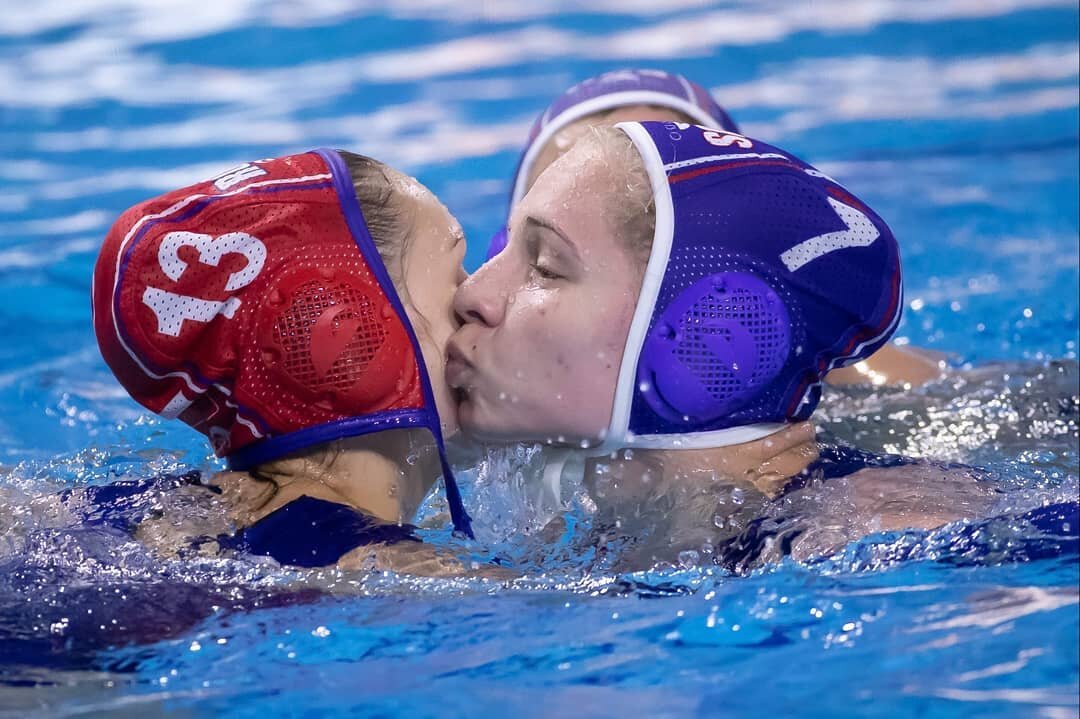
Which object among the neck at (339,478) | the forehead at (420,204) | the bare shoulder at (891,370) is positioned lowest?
the bare shoulder at (891,370)

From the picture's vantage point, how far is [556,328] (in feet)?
9.71

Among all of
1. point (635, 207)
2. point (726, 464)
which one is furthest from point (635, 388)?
point (635, 207)

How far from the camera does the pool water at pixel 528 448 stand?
254cm

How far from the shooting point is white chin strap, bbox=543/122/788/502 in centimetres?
296

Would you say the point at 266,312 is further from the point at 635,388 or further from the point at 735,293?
the point at 735,293

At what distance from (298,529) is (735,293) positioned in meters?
1.05

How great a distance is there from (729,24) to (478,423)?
7.38 metres

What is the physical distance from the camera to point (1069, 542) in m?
2.64

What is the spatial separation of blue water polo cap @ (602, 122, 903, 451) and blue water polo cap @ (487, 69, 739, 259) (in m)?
1.92

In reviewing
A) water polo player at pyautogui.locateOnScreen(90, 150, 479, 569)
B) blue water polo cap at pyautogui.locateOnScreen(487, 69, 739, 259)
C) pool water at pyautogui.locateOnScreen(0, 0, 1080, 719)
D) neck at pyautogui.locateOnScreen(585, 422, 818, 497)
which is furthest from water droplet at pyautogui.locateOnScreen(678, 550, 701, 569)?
blue water polo cap at pyautogui.locateOnScreen(487, 69, 739, 259)

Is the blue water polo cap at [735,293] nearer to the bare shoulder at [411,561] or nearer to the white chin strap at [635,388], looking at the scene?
the white chin strap at [635,388]

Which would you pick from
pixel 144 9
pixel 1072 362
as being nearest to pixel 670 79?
pixel 1072 362

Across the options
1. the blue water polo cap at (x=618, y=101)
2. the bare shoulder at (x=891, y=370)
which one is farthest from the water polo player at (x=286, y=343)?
the bare shoulder at (x=891, y=370)

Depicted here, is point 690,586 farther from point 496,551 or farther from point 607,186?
point 607,186
